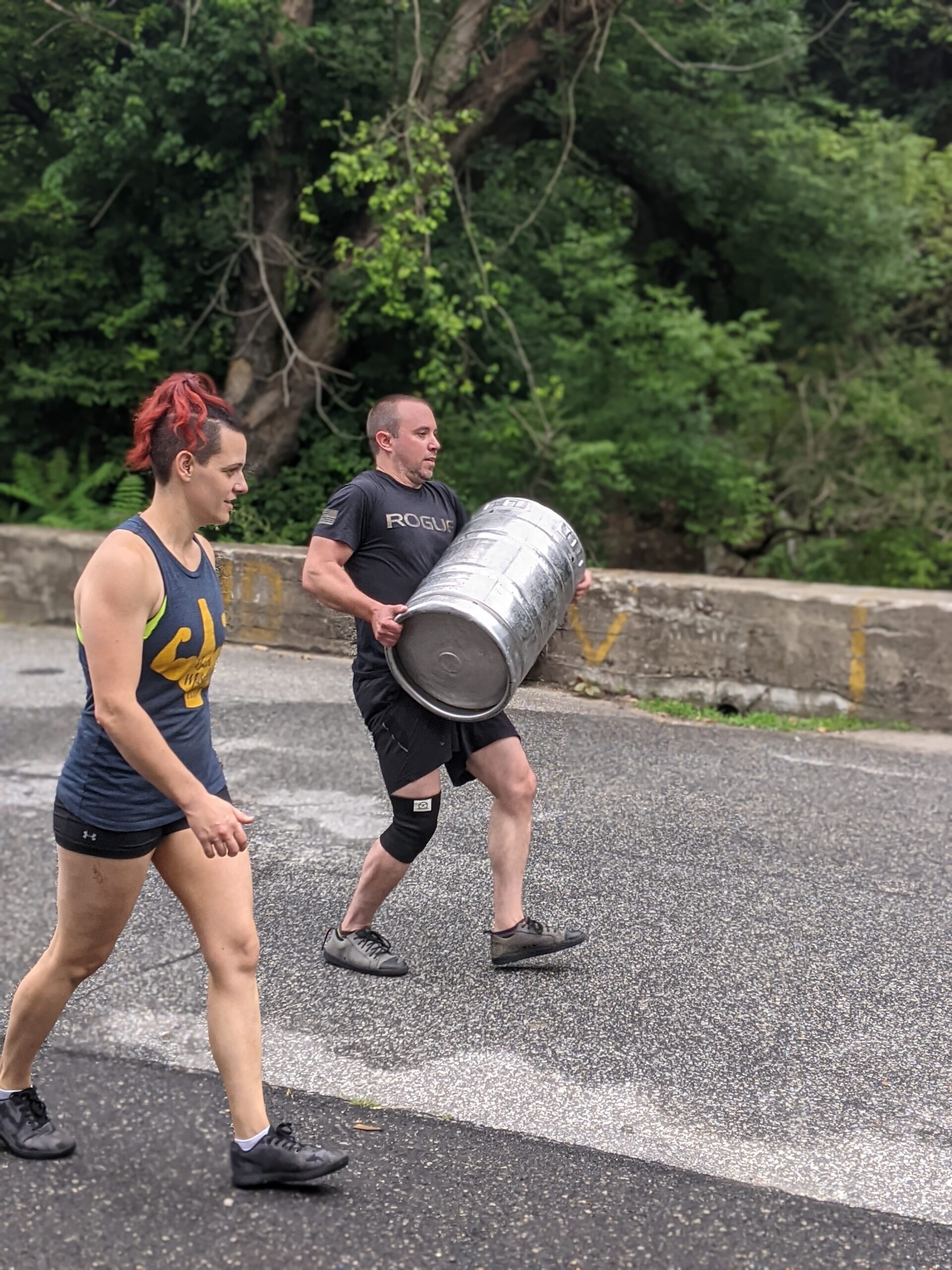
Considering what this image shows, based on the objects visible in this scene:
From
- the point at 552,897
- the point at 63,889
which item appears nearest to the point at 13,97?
the point at 552,897

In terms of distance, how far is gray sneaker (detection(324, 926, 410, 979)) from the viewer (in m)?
4.30

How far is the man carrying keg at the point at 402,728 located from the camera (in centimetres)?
423

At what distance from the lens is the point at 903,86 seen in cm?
2116

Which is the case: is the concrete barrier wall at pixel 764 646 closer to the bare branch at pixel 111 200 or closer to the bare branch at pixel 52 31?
the bare branch at pixel 111 200

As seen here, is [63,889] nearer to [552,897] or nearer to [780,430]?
[552,897]

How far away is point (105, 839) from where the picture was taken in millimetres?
2936

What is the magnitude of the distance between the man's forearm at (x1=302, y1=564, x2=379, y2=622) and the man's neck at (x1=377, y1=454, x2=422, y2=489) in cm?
38

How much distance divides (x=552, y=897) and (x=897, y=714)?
3203 mm

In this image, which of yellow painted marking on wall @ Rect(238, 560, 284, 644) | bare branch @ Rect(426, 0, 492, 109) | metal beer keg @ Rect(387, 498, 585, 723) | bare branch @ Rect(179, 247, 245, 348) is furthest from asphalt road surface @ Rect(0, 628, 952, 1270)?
bare branch @ Rect(426, 0, 492, 109)

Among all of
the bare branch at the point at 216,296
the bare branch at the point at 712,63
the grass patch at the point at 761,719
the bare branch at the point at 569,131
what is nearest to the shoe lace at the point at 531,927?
the grass patch at the point at 761,719

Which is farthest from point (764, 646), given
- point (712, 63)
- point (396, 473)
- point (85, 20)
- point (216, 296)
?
point (712, 63)

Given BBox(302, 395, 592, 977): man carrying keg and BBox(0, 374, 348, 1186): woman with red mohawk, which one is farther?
BBox(302, 395, 592, 977): man carrying keg

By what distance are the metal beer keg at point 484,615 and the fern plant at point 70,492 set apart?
8544 mm

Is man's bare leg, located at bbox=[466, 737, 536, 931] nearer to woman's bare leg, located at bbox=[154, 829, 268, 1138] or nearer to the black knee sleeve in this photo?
the black knee sleeve
